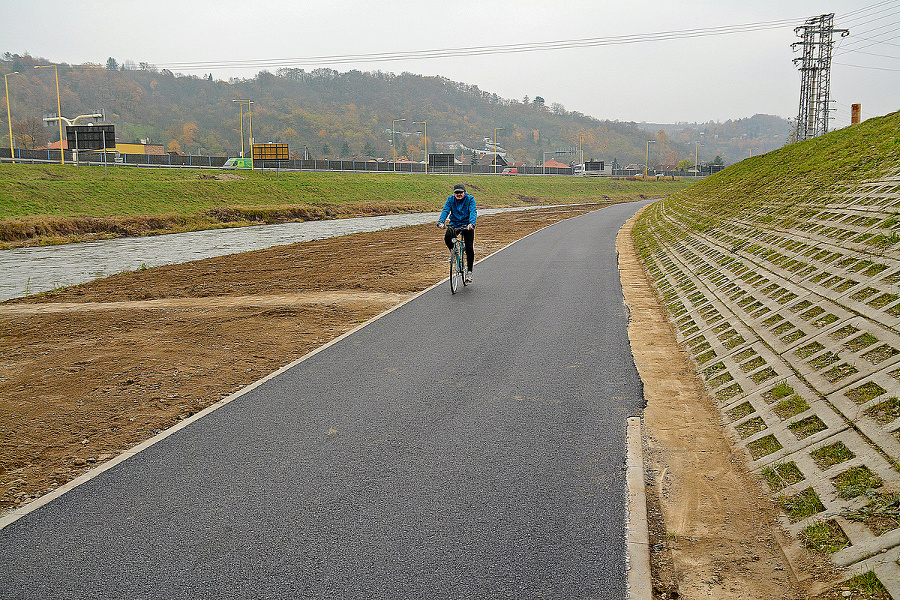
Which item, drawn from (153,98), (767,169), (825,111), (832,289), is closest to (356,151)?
(153,98)

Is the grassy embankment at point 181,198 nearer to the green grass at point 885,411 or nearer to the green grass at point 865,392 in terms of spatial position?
the green grass at point 865,392

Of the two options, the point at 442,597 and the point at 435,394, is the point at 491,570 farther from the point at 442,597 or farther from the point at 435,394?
the point at 435,394

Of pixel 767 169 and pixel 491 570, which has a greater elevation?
pixel 767 169

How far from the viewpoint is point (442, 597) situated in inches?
149

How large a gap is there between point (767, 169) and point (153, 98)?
15109cm

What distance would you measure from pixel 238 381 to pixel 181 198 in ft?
133

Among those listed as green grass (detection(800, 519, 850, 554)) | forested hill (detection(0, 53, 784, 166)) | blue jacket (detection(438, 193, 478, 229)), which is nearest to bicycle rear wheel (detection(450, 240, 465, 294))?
blue jacket (detection(438, 193, 478, 229))

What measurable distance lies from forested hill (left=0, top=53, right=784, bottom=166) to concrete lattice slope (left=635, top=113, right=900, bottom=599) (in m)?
108

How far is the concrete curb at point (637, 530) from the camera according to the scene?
3.88m

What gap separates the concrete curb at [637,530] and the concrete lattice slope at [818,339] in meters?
0.91

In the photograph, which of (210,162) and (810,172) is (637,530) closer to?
(810,172)

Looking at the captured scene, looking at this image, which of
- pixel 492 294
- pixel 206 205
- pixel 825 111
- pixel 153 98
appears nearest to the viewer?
pixel 492 294

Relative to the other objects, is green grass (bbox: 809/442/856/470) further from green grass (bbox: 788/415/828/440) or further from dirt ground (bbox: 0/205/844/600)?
dirt ground (bbox: 0/205/844/600)

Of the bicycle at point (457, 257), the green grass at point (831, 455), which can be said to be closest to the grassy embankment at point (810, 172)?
the bicycle at point (457, 257)
